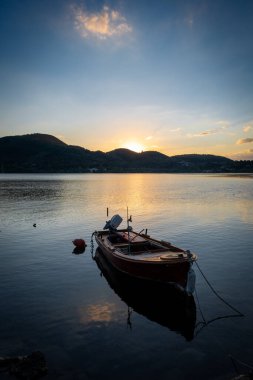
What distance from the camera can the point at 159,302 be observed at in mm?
17484

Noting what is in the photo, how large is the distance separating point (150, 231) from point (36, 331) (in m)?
25.7

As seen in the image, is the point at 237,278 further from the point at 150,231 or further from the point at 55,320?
the point at 150,231

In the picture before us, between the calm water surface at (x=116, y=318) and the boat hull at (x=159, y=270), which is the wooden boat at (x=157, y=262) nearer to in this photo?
the boat hull at (x=159, y=270)

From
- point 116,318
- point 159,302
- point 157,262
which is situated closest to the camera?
point 116,318

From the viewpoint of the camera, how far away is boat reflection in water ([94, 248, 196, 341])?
1514 centimetres

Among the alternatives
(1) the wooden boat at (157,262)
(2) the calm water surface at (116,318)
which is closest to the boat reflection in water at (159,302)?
(2) the calm water surface at (116,318)

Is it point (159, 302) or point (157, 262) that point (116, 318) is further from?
point (157, 262)

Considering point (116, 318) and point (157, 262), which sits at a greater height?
point (157, 262)

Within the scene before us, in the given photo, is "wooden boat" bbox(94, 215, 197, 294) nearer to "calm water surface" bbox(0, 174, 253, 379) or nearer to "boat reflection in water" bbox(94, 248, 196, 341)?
"boat reflection in water" bbox(94, 248, 196, 341)

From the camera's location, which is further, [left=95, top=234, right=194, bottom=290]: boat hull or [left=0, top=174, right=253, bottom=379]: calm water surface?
[left=95, top=234, right=194, bottom=290]: boat hull

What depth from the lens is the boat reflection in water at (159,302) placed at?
1514cm

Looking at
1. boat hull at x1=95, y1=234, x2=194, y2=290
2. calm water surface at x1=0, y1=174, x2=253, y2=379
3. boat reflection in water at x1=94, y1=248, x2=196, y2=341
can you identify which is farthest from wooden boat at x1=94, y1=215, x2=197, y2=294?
calm water surface at x1=0, y1=174, x2=253, y2=379

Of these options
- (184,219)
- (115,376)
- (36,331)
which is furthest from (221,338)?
(184,219)

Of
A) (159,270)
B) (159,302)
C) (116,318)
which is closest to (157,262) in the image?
(159,270)
